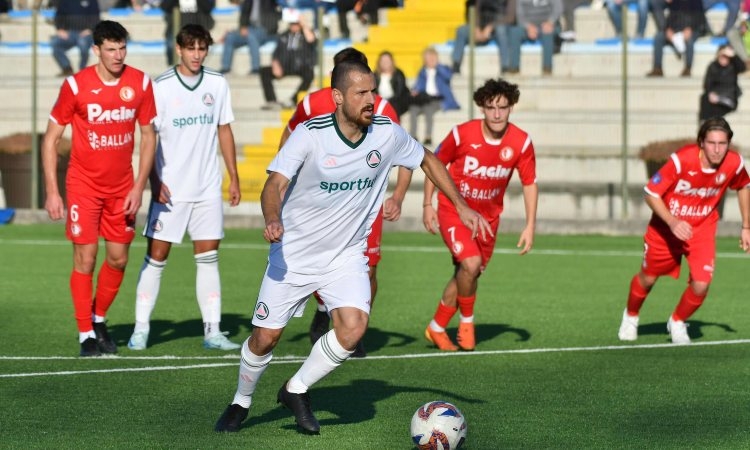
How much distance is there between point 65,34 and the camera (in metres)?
24.4

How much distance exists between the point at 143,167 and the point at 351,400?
2453mm

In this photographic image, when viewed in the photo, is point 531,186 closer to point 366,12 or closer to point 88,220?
point 88,220

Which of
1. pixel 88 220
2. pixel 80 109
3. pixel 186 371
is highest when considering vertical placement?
pixel 80 109

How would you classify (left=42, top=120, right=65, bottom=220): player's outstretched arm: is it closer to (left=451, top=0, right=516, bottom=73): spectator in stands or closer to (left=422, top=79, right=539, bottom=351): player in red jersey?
(left=422, top=79, right=539, bottom=351): player in red jersey

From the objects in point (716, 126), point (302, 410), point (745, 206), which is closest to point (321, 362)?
point (302, 410)

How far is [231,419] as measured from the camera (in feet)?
24.5

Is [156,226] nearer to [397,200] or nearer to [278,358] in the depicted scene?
[278,358]

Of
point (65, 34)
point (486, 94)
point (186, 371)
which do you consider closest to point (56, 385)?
point (186, 371)

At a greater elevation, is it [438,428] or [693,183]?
[693,183]

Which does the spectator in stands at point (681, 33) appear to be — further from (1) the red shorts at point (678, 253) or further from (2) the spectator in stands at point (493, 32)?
(1) the red shorts at point (678, 253)

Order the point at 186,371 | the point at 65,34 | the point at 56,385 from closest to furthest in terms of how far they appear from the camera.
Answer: the point at 56,385, the point at 186,371, the point at 65,34

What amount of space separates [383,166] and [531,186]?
3525 millimetres

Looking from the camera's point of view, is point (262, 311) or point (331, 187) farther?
point (262, 311)

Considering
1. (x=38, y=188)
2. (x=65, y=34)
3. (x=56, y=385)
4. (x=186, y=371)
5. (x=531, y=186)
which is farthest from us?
(x=65, y=34)
